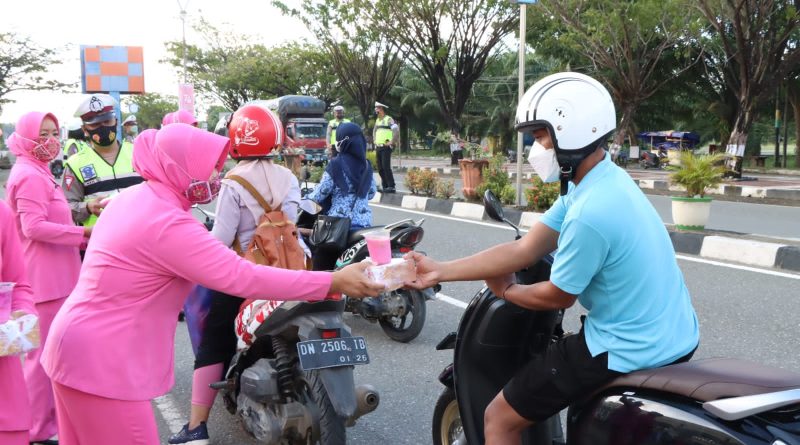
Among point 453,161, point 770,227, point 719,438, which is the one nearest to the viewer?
point 719,438

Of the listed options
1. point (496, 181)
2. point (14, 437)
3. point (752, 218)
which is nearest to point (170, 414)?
point (14, 437)

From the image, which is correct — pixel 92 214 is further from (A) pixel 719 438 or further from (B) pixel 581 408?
(A) pixel 719 438

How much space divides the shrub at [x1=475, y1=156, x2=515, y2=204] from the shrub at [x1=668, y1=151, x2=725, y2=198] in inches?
141

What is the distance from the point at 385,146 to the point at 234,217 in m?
12.0

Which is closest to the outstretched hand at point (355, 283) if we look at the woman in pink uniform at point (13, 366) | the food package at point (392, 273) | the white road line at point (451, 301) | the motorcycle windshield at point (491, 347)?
the food package at point (392, 273)

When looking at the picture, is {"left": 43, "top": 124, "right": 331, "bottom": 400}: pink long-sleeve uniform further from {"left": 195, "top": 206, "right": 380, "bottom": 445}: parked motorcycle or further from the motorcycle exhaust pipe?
the motorcycle exhaust pipe

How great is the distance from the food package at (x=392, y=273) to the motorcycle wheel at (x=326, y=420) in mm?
766

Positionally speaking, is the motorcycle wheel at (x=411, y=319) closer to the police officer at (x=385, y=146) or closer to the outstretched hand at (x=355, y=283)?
the outstretched hand at (x=355, y=283)

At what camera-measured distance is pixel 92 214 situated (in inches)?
174

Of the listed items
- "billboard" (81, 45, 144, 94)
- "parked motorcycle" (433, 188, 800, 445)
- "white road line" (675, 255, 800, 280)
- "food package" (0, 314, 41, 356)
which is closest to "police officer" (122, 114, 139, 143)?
"white road line" (675, 255, 800, 280)

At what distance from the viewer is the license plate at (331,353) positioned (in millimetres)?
2904

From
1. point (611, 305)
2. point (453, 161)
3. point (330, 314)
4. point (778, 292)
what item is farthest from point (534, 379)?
point (453, 161)

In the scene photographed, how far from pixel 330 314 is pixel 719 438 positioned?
170 centimetres

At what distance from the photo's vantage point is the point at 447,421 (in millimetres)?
3014
